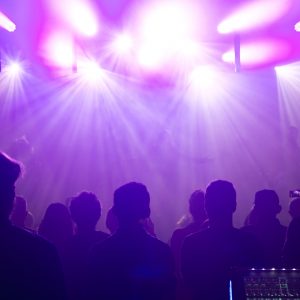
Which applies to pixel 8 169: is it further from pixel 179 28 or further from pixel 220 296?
pixel 179 28

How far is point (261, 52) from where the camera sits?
9555 mm

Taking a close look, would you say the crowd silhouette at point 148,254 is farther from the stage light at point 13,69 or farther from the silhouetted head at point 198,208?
the stage light at point 13,69

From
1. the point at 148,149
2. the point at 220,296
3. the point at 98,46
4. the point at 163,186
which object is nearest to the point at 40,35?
the point at 98,46

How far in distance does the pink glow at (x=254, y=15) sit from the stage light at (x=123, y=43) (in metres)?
1.94

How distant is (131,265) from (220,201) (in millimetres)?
719

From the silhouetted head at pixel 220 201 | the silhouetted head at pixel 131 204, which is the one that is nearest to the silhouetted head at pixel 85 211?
the silhouetted head at pixel 131 204

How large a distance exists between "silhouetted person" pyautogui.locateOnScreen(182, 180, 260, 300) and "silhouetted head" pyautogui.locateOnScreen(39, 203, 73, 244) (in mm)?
1043

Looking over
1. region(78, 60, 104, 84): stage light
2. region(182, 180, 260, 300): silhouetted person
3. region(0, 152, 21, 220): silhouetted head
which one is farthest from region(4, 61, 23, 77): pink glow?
region(0, 152, 21, 220): silhouetted head

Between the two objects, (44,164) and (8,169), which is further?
(44,164)

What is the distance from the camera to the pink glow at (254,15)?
7457 mm

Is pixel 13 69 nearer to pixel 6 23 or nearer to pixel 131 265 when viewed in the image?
pixel 6 23

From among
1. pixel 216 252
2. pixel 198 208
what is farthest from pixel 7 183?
pixel 198 208

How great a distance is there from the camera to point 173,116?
1022 centimetres

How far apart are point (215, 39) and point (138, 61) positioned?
1819 millimetres
